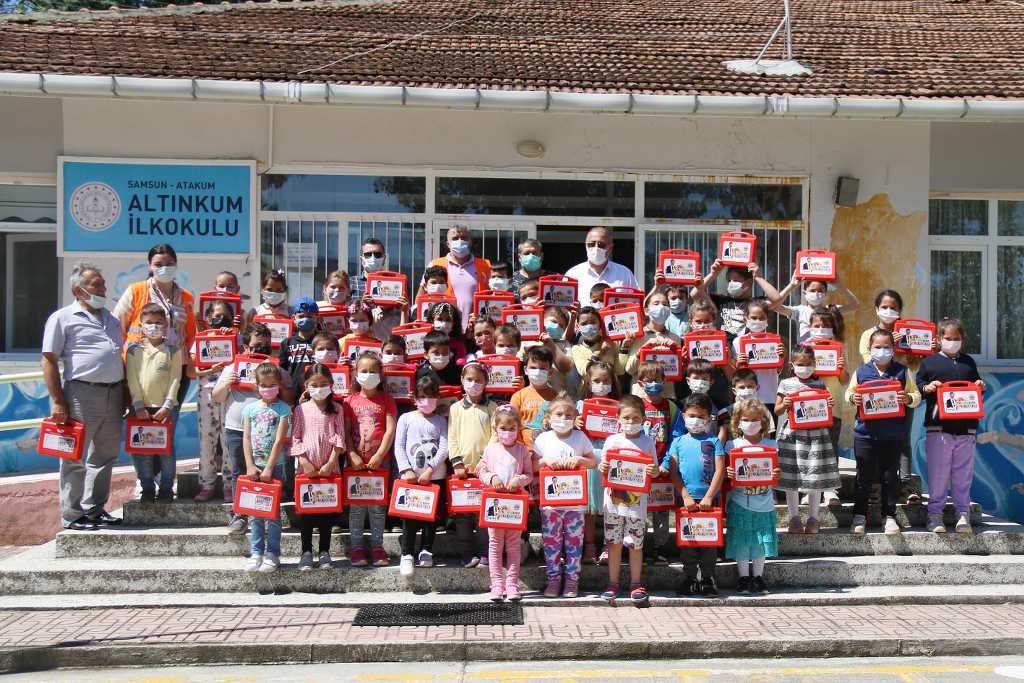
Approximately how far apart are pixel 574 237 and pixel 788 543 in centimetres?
473

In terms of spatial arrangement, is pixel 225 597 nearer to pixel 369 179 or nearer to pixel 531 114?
pixel 369 179

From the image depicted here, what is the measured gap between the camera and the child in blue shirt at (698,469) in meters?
7.84

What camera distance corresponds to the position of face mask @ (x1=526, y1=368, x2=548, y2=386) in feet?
26.2

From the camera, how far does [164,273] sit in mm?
8977

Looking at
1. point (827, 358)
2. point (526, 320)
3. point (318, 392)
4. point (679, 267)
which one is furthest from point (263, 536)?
point (827, 358)

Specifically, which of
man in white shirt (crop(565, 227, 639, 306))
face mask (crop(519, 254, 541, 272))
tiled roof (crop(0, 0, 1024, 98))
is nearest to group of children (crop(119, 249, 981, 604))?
man in white shirt (crop(565, 227, 639, 306))

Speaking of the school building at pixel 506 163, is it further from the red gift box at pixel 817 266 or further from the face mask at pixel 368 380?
the face mask at pixel 368 380

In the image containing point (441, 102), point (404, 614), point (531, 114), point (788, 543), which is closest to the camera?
point (404, 614)

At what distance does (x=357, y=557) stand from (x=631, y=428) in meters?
2.34

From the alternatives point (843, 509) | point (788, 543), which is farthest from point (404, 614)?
point (843, 509)

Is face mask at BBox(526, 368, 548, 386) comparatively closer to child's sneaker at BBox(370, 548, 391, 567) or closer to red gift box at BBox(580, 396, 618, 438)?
red gift box at BBox(580, 396, 618, 438)

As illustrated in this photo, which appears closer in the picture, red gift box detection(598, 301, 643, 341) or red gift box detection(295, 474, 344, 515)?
red gift box detection(295, 474, 344, 515)

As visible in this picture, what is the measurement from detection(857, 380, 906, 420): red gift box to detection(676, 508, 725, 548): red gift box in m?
1.68

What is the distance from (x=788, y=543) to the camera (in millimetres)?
8453
